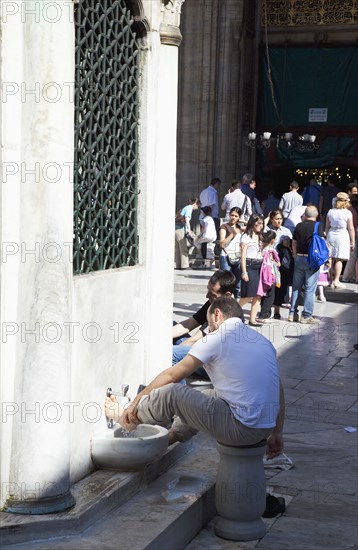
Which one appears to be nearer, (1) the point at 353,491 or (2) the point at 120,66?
(2) the point at 120,66

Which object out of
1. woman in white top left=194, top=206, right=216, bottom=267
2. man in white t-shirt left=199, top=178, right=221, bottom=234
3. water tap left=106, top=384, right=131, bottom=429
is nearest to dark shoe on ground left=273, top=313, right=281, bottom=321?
woman in white top left=194, top=206, right=216, bottom=267

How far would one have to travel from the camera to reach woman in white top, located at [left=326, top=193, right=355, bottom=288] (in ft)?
54.1

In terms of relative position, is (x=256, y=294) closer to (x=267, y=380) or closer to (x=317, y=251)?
(x=317, y=251)

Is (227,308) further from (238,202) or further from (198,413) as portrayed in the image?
(238,202)

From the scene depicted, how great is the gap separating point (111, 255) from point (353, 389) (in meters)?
4.68

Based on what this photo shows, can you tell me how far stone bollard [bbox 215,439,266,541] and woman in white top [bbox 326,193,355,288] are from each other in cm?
1111

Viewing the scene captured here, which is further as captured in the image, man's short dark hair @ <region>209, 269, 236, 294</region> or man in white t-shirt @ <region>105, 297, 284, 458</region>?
man's short dark hair @ <region>209, 269, 236, 294</region>

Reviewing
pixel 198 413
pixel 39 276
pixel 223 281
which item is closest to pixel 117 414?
pixel 198 413

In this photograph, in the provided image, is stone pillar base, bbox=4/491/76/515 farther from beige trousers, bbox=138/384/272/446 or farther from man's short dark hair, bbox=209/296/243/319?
man's short dark hair, bbox=209/296/243/319

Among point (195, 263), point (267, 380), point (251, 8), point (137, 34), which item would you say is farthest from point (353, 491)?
point (251, 8)

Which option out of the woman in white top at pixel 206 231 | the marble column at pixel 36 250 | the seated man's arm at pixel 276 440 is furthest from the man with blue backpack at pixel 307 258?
the marble column at pixel 36 250

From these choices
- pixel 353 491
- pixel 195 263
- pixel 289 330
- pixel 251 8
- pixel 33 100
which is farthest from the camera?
pixel 251 8

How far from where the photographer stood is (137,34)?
6262 millimetres

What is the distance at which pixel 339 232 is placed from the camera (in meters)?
16.5
